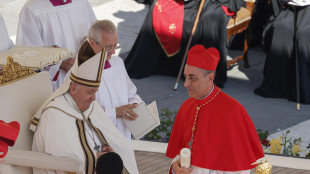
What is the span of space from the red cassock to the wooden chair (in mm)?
4607

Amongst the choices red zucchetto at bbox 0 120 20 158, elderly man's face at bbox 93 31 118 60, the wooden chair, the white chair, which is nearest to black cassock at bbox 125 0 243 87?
the wooden chair

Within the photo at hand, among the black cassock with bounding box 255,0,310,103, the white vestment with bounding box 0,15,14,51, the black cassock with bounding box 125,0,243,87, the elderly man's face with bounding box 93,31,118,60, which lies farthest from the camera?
the black cassock with bounding box 125,0,243,87

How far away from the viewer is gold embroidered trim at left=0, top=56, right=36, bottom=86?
471cm

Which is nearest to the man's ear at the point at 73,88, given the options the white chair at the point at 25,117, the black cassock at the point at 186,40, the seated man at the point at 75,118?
the seated man at the point at 75,118

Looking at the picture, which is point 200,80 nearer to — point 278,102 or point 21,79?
point 21,79

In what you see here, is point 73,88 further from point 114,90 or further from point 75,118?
point 114,90

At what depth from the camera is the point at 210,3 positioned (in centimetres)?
890

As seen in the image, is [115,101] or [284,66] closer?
[115,101]

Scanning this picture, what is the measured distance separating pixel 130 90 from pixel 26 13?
1135 millimetres

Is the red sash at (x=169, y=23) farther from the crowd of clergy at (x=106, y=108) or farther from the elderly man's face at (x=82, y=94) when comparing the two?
the elderly man's face at (x=82, y=94)

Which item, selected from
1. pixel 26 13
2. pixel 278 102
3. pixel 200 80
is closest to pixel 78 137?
pixel 200 80

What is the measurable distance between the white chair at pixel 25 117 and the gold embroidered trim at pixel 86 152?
0.19ft

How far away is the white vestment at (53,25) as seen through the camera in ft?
19.5

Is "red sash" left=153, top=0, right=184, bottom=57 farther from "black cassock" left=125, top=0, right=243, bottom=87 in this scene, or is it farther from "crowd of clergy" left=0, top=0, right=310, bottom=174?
"crowd of clergy" left=0, top=0, right=310, bottom=174
